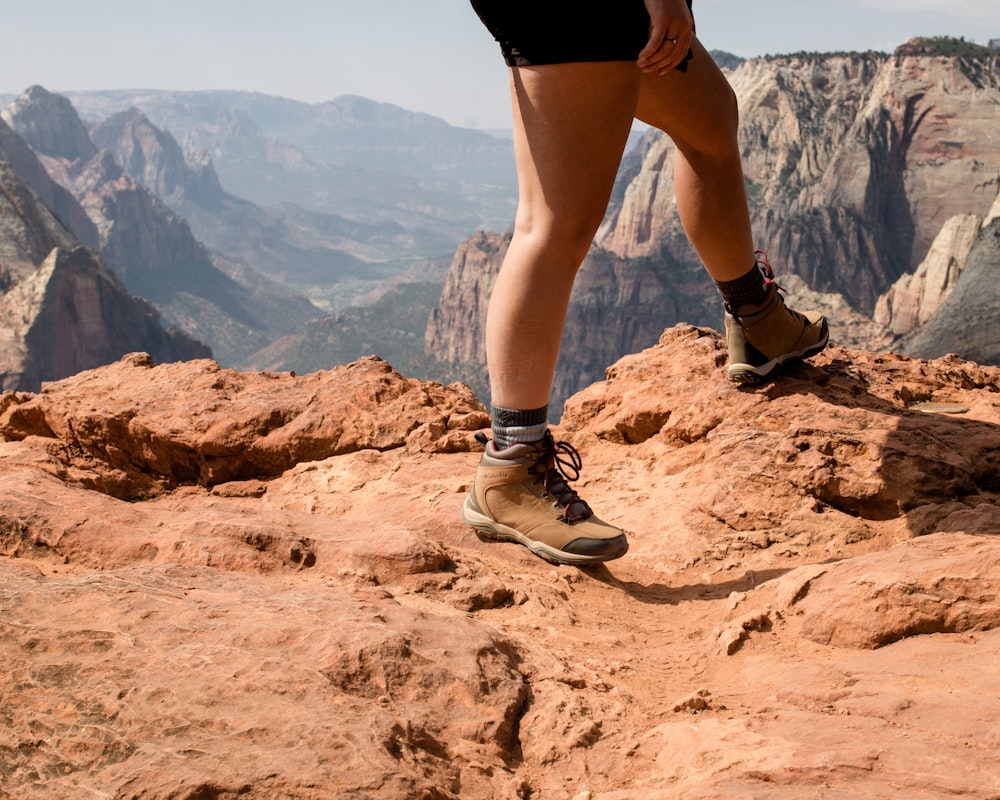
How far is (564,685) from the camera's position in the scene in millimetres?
2080

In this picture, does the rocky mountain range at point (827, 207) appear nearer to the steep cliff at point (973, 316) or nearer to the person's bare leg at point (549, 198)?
the steep cliff at point (973, 316)

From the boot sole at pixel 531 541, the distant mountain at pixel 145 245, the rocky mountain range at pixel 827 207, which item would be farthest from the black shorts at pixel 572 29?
the distant mountain at pixel 145 245

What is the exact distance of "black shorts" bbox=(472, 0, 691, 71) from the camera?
255 cm

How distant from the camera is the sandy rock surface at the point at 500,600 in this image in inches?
64.3

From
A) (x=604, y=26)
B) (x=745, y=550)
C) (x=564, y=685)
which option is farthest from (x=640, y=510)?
(x=604, y=26)

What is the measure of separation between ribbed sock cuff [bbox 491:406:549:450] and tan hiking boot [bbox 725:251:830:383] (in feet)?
3.75

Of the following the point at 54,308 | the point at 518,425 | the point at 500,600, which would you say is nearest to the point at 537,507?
the point at 518,425

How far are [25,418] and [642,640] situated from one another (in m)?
3.29

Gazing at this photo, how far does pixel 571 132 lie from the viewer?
2.66 meters

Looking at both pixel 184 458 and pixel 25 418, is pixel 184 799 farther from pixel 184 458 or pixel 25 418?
pixel 25 418

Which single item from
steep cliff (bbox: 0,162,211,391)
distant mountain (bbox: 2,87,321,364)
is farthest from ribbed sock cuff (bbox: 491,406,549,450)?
distant mountain (bbox: 2,87,321,364)

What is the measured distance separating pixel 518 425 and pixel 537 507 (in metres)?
0.27

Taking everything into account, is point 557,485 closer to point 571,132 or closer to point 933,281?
point 571,132

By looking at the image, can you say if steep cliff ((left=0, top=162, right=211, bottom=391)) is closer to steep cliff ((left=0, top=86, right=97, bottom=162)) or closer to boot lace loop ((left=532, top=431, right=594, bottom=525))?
boot lace loop ((left=532, top=431, right=594, bottom=525))
